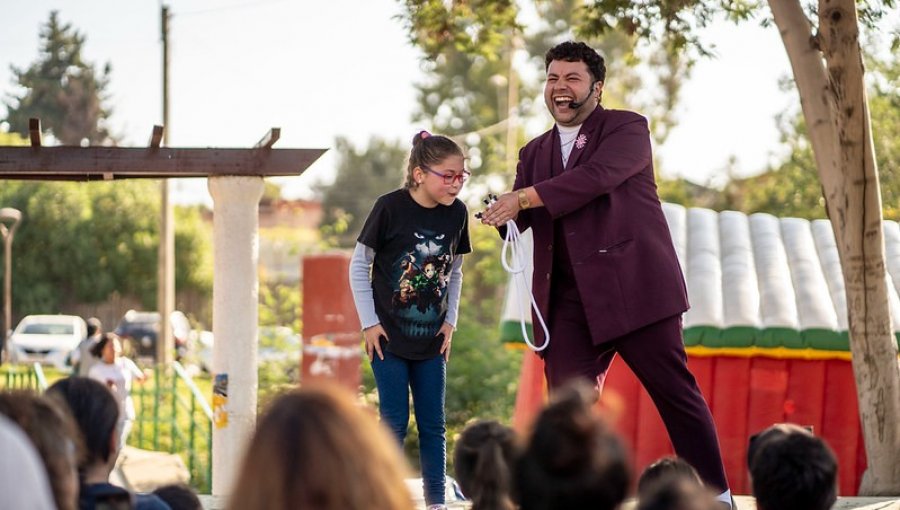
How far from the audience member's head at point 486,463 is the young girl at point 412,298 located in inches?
69.6

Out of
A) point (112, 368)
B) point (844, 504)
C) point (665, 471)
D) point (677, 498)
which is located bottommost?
point (844, 504)

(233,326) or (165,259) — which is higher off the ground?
(165,259)

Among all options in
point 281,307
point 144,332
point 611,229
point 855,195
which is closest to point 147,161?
point 611,229

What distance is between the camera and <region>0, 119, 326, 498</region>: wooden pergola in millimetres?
7383

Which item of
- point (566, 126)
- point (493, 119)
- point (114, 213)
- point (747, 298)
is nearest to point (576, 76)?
point (566, 126)

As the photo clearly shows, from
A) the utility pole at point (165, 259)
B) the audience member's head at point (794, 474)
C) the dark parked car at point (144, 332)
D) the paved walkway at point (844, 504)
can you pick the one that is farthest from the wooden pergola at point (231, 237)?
the dark parked car at point (144, 332)

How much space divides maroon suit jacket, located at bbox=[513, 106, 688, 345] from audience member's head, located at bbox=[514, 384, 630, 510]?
2265 millimetres

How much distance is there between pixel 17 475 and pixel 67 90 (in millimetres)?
59278

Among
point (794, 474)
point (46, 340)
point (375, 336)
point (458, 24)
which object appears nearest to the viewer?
point (794, 474)

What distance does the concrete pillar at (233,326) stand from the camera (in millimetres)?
7945

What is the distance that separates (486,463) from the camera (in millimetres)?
3369

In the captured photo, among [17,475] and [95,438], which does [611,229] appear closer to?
[95,438]

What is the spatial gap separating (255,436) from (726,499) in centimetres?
290

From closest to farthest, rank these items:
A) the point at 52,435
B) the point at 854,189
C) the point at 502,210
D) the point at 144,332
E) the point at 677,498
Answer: the point at 677,498, the point at 52,435, the point at 502,210, the point at 854,189, the point at 144,332
